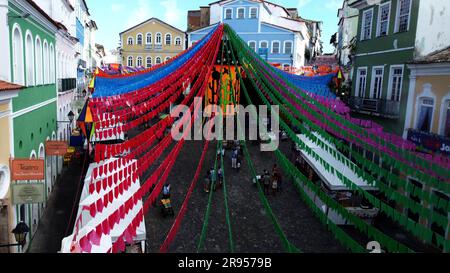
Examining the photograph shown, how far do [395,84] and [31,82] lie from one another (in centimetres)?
1339

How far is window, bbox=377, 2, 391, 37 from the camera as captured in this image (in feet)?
49.8

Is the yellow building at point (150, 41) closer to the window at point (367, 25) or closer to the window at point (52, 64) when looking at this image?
the window at point (52, 64)

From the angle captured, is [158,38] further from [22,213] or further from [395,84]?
[22,213]

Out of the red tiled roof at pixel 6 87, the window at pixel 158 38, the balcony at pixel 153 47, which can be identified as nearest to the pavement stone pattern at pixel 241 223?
the red tiled roof at pixel 6 87

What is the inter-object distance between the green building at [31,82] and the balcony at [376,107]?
1266 cm

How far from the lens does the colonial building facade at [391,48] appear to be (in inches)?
515

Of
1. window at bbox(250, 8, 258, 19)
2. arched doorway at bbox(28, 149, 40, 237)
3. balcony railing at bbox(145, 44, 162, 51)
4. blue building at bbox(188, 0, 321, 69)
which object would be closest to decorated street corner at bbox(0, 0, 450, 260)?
arched doorway at bbox(28, 149, 40, 237)

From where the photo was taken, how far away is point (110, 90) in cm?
714

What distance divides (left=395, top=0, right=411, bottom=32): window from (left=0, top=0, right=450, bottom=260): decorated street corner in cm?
4

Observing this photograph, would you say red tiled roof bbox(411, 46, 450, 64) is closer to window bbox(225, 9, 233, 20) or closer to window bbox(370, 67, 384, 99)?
window bbox(370, 67, 384, 99)

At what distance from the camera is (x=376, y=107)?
50.8 feet

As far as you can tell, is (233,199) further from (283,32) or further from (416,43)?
(283,32)

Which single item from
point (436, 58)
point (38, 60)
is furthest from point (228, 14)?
point (436, 58)
